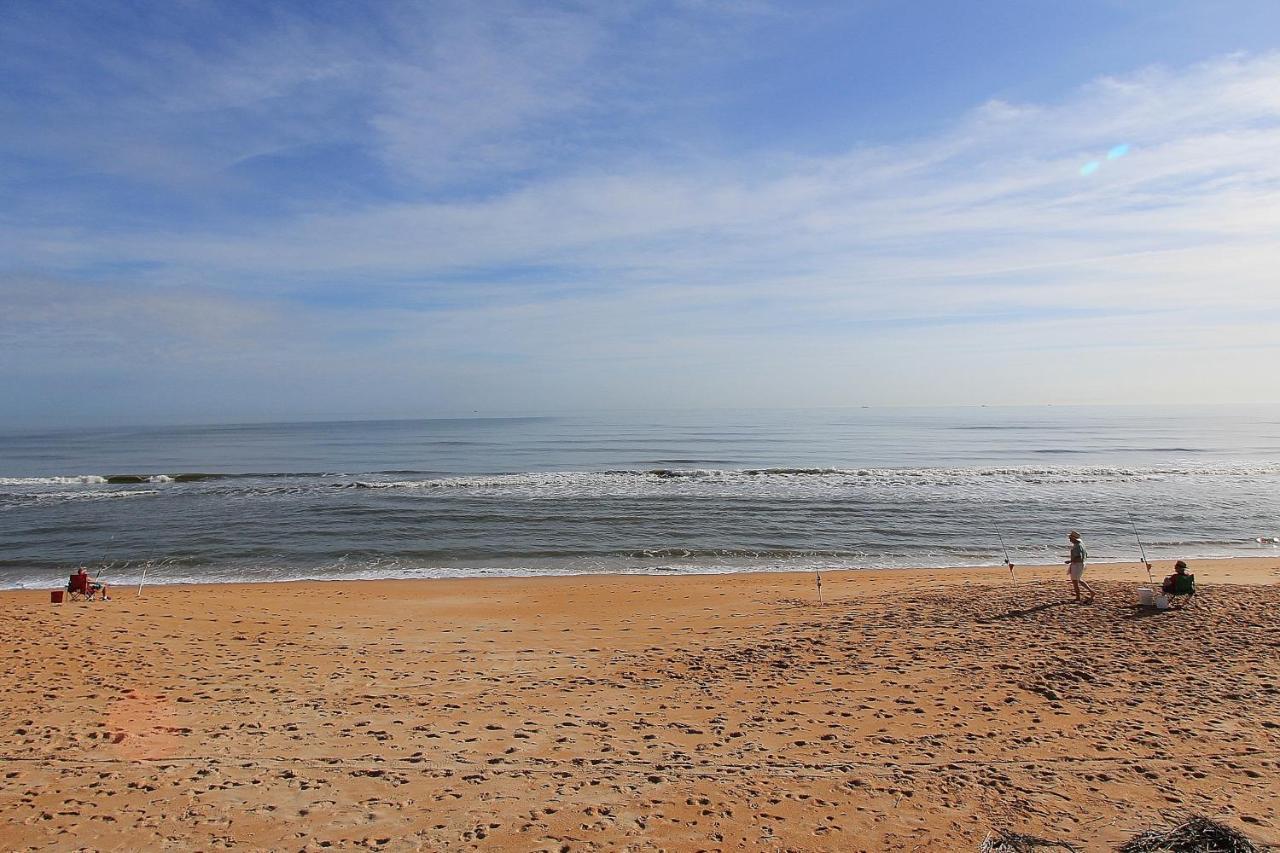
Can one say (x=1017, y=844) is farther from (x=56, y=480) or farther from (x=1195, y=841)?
(x=56, y=480)

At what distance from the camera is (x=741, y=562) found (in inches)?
816

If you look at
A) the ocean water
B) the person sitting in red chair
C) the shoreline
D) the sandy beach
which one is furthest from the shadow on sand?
the person sitting in red chair

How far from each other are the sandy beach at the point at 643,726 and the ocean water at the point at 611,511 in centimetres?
761

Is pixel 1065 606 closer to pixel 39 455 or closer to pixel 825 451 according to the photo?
pixel 825 451

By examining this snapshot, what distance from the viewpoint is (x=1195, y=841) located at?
510 centimetres

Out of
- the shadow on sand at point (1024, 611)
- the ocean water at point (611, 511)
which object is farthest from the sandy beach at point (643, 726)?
the ocean water at point (611, 511)

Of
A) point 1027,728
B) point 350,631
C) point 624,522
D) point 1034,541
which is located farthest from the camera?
point 624,522

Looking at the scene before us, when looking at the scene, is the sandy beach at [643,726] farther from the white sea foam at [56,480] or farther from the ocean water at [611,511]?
the white sea foam at [56,480]

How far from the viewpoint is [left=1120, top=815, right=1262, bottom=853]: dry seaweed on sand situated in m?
4.98

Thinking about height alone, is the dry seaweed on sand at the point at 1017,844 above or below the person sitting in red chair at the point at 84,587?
above

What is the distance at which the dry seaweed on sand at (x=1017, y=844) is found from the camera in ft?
17.3

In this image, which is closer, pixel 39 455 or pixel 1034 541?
pixel 1034 541

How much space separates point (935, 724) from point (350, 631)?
9.69m

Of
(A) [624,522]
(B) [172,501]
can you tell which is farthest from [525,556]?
(B) [172,501]
